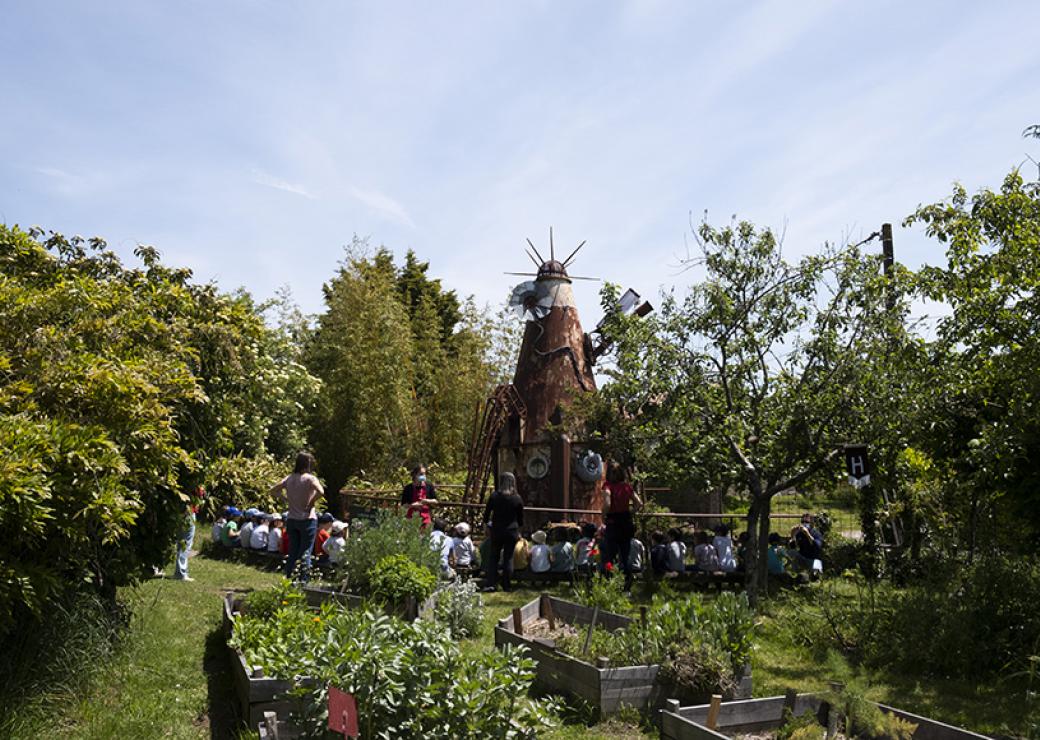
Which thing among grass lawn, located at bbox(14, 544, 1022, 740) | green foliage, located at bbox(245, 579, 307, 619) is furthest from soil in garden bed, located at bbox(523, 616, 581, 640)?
green foliage, located at bbox(245, 579, 307, 619)

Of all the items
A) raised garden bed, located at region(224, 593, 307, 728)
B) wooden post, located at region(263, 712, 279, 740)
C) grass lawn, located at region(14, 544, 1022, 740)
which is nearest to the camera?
wooden post, located at region(263, 712, 279, 740)

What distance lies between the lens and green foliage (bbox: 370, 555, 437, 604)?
6793 mm

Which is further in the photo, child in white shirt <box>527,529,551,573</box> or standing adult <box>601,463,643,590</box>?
child in white shirt <box>527,529,551,573</box>

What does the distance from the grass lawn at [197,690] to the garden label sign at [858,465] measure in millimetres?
1474

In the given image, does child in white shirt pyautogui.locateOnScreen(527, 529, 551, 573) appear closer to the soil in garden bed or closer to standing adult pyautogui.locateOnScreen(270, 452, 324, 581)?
standing adult pyautogui.locateOnScreen(270, 452, 324, 581)

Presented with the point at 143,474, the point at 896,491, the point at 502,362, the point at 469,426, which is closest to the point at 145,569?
the point at 143,474

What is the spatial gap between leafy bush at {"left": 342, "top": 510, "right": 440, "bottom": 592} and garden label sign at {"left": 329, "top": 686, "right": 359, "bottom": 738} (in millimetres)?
3549

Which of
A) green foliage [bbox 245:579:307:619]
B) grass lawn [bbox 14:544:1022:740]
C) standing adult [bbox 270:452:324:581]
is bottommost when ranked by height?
grass lawn [bbox 14:544:1022:740]

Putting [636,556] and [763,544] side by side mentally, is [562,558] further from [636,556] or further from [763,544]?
[763,544]

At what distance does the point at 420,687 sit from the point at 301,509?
5.43 meters

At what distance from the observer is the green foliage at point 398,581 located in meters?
6.79

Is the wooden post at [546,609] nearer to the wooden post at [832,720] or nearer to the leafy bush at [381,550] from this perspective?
the leafy bush at [381,550]

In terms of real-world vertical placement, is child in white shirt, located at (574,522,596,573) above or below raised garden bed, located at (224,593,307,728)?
above

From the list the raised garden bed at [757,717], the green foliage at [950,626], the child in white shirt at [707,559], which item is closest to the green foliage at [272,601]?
the raised garden bed at [757,717]
